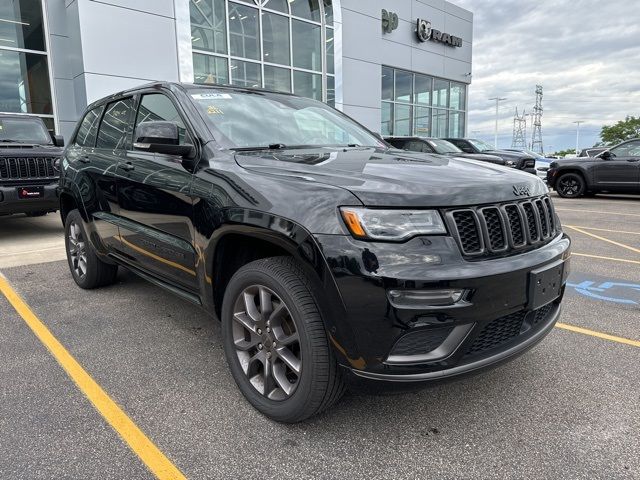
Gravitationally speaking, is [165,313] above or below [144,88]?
below

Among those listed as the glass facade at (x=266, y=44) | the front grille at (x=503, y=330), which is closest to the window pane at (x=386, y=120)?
the glass facade at (x=266, y=44)

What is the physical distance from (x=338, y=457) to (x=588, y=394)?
151 centimetres

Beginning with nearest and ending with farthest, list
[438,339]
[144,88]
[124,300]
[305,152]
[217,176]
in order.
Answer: [438,339]
[217,176]
[305,152]
[144,88]
[124,300]

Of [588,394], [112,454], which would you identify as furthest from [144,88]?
[588,394]

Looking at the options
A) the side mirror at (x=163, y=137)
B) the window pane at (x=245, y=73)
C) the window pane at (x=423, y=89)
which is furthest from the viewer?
the window pane at (x=423, y=89)

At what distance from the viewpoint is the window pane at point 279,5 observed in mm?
15128

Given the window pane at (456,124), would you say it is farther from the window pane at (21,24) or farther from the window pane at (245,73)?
the window pane at (21,24)

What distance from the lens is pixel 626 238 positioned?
7438 millimetres

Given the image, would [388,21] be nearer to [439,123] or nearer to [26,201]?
[439,123]

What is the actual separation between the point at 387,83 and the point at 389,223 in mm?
19528

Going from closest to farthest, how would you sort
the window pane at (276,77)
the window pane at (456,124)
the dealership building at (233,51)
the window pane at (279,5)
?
the dealership building at (233,51)
the window pane at (279,5)
the window pane at (276,77)
the window pane at (456,124)

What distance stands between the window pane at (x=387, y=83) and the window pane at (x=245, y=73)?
267 inches

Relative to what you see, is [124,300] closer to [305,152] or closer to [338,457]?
[305,152]

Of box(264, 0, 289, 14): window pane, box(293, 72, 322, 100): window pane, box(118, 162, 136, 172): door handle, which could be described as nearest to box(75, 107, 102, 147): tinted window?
box(118, 162, 136, 172): door handle
